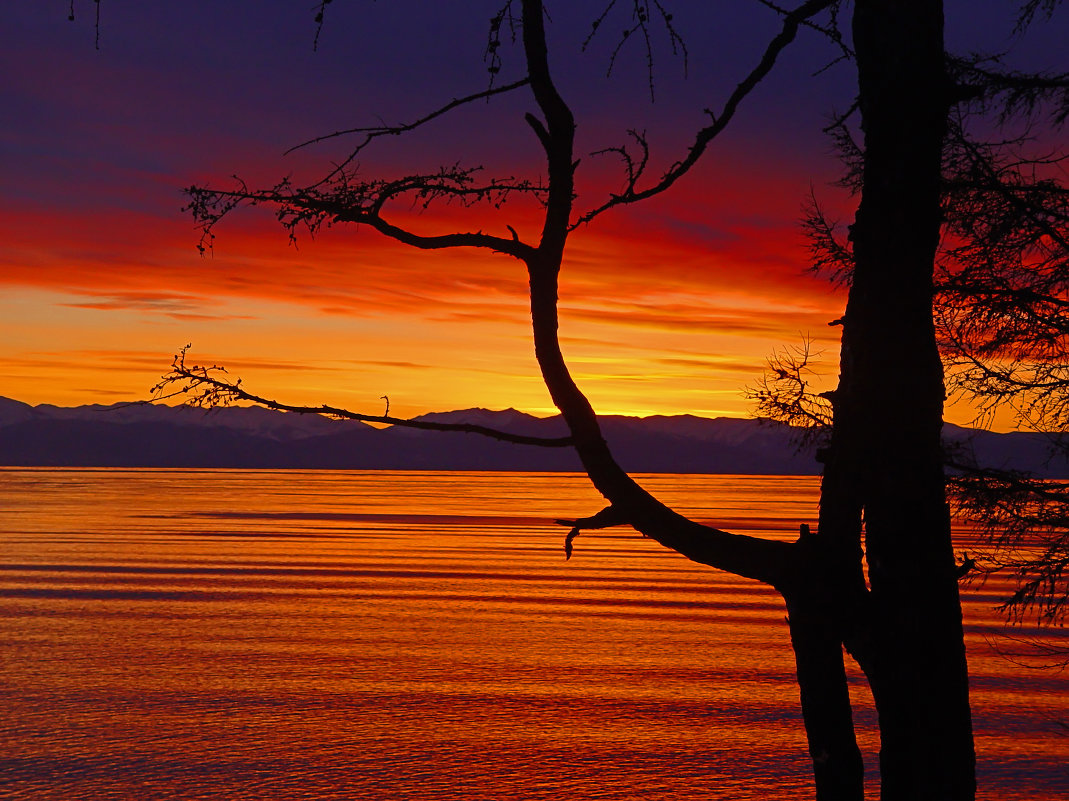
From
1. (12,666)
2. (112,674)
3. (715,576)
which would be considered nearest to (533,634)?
(112,674)

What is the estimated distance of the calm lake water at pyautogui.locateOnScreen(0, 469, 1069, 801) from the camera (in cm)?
1002

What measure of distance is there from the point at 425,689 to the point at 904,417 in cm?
1052

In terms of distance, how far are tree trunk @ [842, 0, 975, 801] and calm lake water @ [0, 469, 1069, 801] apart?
19.3 feet

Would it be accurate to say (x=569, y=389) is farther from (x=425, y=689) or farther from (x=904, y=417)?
(x=425, y=689)

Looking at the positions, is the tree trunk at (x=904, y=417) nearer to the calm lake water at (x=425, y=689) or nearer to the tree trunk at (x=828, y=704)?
the tree trunk at (x=828, y=704)

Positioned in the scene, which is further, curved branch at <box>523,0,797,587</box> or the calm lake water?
the calm lake water

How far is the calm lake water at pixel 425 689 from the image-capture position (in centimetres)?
1002

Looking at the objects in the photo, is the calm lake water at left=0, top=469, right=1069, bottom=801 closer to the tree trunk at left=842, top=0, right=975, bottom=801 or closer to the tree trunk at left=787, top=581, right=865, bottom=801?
the tree trunk at left=787, top=581, right=865, bottom=801

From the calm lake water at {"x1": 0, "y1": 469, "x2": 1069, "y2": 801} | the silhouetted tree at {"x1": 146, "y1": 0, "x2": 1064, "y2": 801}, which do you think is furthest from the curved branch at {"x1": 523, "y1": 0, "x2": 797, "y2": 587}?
the calm lake water at {"x1": 0, "y1": 469, "x2": 1069, "y2": 801}

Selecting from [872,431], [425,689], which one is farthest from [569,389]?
[425,689]

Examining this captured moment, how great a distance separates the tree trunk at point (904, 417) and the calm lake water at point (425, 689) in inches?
232

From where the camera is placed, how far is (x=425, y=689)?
13.6m

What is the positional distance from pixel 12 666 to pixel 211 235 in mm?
13047

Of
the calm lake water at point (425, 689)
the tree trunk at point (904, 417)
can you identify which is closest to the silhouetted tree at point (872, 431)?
the tree trunk at point (904, 417)
